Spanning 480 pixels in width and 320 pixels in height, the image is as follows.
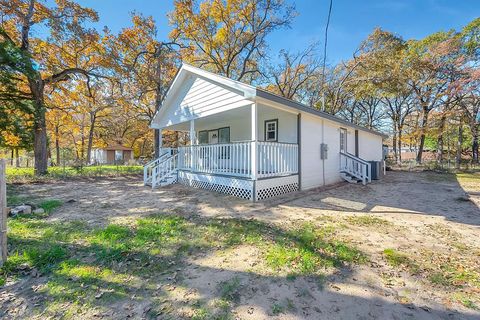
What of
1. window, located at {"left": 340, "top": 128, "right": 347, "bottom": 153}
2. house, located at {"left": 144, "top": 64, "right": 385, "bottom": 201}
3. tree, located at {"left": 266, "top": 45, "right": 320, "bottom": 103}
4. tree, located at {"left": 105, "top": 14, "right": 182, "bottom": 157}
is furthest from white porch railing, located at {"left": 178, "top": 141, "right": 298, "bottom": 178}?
tree, located at {"left": 266, "top": 45, "right": 320, "bottom": 103}

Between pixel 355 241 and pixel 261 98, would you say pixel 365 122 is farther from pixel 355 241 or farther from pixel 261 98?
pixel 355 241

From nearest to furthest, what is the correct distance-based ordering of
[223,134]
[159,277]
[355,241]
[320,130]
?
1. [159,277]
2. [355,241]
3. [320,130]
4. [223,134]

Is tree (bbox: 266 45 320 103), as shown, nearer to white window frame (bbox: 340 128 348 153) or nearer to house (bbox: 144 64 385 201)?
white window frame (bbox: 340 128 348 153)

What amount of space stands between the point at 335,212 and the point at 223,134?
815 centimetres

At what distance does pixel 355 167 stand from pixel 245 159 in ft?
23.5

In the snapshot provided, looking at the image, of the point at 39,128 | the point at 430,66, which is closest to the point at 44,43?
the point at 39,128

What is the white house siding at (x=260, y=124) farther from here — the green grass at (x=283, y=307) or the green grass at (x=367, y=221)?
the green grass at (x=283, y=307)

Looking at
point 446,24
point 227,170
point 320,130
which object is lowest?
point 227,170

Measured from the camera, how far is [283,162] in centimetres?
840

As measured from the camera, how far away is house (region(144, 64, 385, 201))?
7.65 metres

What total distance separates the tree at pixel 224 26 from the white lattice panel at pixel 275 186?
13.3m

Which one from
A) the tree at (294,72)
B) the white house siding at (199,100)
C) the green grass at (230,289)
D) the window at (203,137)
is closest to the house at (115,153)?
the window at (203,137)

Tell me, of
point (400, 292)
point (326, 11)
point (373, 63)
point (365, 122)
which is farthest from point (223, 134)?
point (365, 122)

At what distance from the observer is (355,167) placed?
1197 centimetres
